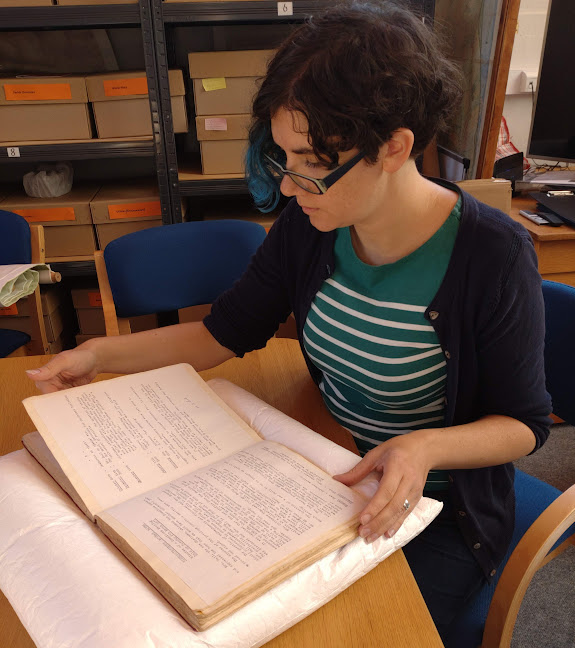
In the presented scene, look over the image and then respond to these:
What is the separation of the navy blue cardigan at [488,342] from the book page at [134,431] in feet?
0.93

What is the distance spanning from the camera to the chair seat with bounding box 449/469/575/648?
0.83 meters

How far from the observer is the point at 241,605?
0.51m

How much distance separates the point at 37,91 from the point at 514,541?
2126 millimetres

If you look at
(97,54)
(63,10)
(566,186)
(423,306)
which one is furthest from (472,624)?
(97,54)

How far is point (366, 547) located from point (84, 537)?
0.28m

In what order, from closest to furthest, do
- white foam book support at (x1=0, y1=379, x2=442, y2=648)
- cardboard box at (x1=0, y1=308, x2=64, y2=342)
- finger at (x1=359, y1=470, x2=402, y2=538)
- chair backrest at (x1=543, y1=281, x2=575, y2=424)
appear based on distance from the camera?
white foam book support at (x1=0, y1=379, x2=442, y2=648), finger at (x1=359, y1=470, x2=402, y2=538), chair backrest at (x1=543, y1=281, x2=575, y2=424), cardboard box at (x1=0, y1=308, x2=64, y2=342)

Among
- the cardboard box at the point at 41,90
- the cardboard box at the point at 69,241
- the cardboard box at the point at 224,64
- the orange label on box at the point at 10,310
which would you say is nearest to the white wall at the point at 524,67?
the cardboard box at the point at 224,64

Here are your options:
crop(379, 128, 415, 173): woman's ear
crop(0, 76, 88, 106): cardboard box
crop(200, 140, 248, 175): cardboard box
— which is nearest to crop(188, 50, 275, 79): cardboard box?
crop(200, 140, 248, 175): cardboard box

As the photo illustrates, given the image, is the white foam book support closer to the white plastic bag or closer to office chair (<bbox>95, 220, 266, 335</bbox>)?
office chair (<bbox>95, 220, 266, 335</bbox>)

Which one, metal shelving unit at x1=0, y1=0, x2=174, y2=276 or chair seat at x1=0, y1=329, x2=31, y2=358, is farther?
metal shelving unit at x1=0, y1=0, x2=174, y2=276

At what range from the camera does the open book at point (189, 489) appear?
531 mm

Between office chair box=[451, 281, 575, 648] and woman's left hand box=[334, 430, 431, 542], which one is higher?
woman's left hand box=[334, 430, 431, 542]

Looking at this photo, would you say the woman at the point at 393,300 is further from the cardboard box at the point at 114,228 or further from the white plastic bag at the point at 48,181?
the white plastic bag at the point at 48,181

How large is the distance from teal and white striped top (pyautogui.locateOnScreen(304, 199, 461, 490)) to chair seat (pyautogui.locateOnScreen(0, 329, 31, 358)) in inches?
47.3
